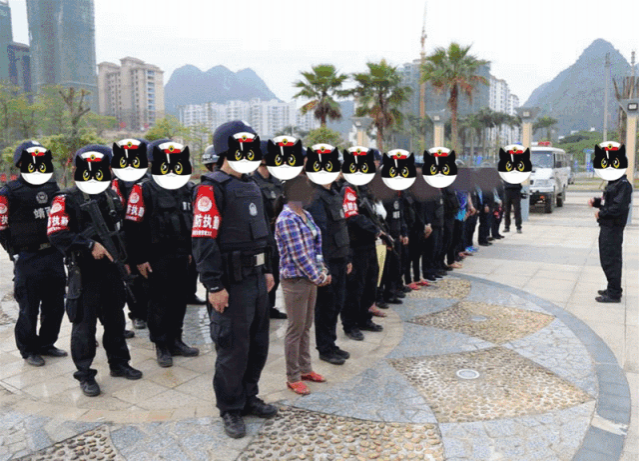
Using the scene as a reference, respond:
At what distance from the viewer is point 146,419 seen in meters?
3.52

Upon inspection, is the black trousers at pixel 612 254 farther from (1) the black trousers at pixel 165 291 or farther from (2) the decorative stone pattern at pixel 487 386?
(1) the black trousers at pixel 165 291

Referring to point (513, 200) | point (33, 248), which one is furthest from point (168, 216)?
point (513, 200)

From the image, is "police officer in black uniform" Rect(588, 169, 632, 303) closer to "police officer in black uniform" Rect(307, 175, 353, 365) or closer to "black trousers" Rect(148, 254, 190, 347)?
"police officer in black uniform" Rect(307, 175, 353, 365)

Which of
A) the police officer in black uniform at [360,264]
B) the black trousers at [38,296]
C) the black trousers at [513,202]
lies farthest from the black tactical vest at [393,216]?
the black trousers at [513,202]

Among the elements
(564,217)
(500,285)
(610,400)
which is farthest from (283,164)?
(564,217)

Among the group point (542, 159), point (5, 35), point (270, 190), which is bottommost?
point (270, 190)

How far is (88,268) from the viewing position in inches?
156

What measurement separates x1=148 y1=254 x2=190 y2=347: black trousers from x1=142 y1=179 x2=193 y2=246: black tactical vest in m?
0.18

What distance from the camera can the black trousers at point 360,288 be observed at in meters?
5.06

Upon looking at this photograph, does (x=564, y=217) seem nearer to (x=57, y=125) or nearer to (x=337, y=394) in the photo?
(x=337, y=394)

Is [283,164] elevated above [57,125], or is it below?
below

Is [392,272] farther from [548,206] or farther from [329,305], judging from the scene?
[548,206]

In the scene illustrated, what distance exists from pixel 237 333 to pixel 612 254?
17.6 feet

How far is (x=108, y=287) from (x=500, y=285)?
5.63 meters
